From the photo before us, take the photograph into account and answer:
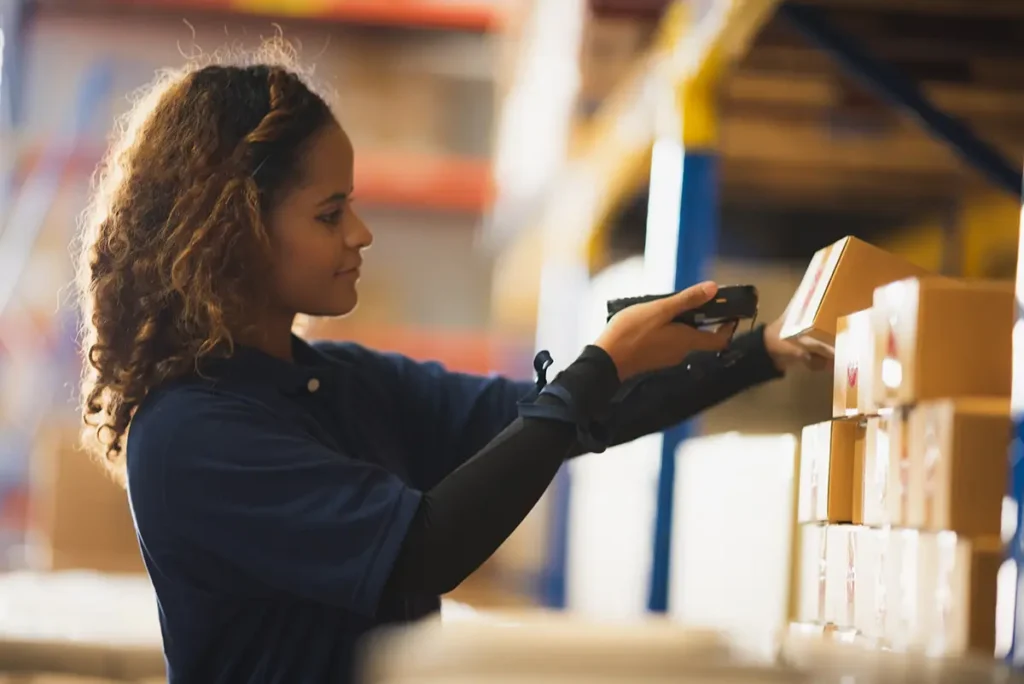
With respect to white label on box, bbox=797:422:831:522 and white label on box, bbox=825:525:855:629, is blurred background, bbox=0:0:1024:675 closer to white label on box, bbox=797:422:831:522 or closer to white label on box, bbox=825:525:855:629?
white label on box, bbox=797:422:831:522

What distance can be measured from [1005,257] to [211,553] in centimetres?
277

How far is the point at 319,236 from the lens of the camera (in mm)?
1713

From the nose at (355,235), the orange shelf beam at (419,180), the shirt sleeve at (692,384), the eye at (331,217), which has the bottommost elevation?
the shirt sleeve at (692,384)

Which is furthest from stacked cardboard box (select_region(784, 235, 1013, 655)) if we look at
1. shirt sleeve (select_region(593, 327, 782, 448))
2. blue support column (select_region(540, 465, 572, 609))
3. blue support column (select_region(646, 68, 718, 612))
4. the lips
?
blue support column (select_region(540, 465, 572, 609))

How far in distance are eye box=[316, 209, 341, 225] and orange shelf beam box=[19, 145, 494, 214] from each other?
21.3ft

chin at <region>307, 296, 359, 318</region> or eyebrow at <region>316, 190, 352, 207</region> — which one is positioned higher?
eyebrow at <region>316, 190, 352, 207</region>

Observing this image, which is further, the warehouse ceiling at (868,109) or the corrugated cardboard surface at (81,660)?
the warehouse ceiling at (868,109)

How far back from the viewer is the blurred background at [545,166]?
2979 millimetres

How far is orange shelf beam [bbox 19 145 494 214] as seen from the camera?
8312 mm

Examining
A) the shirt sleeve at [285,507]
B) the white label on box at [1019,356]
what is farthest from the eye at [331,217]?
the white label on box at [1019,356]

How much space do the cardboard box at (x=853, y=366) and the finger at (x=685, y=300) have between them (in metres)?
0.17

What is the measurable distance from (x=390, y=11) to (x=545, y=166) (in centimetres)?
364

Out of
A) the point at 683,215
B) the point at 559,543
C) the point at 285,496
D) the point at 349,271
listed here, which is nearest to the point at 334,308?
the point at 349,271

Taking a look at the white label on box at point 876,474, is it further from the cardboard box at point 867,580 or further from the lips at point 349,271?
the lips at point 349,271
